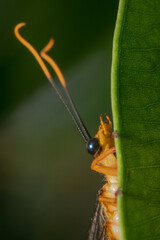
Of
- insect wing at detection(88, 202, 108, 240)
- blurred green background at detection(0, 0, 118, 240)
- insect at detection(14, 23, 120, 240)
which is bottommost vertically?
insect wing at detection(88, 202, 108, 240)

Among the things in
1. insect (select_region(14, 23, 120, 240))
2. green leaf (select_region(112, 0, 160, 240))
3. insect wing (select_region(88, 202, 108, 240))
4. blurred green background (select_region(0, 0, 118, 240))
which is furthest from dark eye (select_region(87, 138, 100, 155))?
blurred green background (select_region(0, 0, 118, 240))

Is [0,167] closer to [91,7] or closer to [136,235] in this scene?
[91,7]

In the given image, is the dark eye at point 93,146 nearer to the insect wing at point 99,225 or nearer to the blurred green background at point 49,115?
the insect wing at point 99,225

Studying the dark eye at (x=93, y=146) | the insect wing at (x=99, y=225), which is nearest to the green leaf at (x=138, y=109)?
the dark eye at (x=93, y=146)

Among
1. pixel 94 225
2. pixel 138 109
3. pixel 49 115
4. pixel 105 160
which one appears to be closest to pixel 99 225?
pixel 94 225

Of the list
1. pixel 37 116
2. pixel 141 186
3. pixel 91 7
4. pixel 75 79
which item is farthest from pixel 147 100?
pixel 37 116

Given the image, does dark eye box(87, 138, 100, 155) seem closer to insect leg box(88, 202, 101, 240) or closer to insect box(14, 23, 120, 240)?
insect box(14, 23, 120, 240)

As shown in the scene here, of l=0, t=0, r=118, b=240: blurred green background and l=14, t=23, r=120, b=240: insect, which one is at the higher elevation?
l=0, t=0, r=118, b=240: blurred green background

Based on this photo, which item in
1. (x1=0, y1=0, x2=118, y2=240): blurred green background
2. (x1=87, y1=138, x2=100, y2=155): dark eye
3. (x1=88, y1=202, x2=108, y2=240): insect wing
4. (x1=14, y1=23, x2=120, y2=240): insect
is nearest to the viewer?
(x1=14, y1=23, x2=120, y2=240): insect
